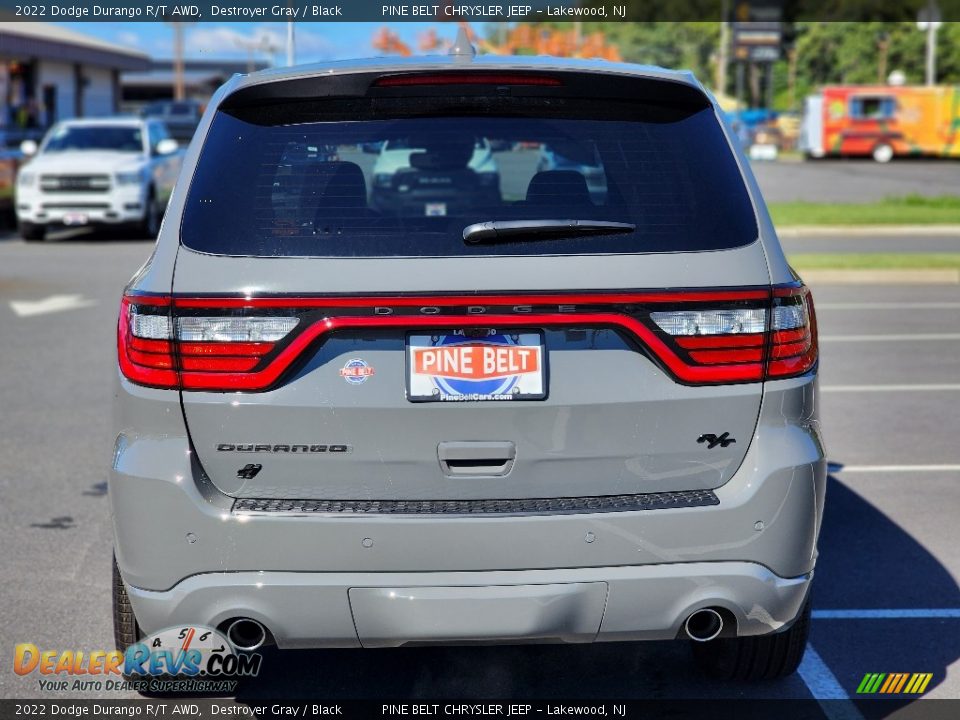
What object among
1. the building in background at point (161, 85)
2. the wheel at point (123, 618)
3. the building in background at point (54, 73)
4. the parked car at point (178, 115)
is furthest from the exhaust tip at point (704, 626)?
the building in background at point (161, 85)

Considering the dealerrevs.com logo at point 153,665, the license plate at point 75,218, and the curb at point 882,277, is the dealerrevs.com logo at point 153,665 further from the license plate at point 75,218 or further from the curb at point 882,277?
the license plate at point 75,218

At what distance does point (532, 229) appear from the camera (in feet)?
11.4

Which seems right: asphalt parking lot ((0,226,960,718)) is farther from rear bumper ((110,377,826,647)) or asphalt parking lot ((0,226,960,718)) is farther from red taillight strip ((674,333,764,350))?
red taillight strip ((674,333,764,350))

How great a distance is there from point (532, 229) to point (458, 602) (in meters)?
0.97

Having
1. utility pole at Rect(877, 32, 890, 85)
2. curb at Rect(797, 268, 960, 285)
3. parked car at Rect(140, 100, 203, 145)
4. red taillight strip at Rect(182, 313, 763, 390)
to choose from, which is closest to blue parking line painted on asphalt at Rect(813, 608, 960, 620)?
red taillight strip at Rect(182, 313, 763, 390)

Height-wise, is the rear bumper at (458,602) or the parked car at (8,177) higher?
the rear bumper at (458,602)

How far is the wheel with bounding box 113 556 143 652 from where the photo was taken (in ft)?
13.1

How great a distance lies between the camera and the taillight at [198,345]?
3375 mm

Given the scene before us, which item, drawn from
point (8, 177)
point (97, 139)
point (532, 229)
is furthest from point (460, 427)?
point (8, 177)

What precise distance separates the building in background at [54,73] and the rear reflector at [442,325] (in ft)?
101

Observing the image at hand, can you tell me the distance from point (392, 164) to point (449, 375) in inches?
346

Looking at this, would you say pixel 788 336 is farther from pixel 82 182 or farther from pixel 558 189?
pixel 82 182

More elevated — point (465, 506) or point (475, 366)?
point (475, 366)

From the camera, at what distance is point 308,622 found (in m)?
3.40
